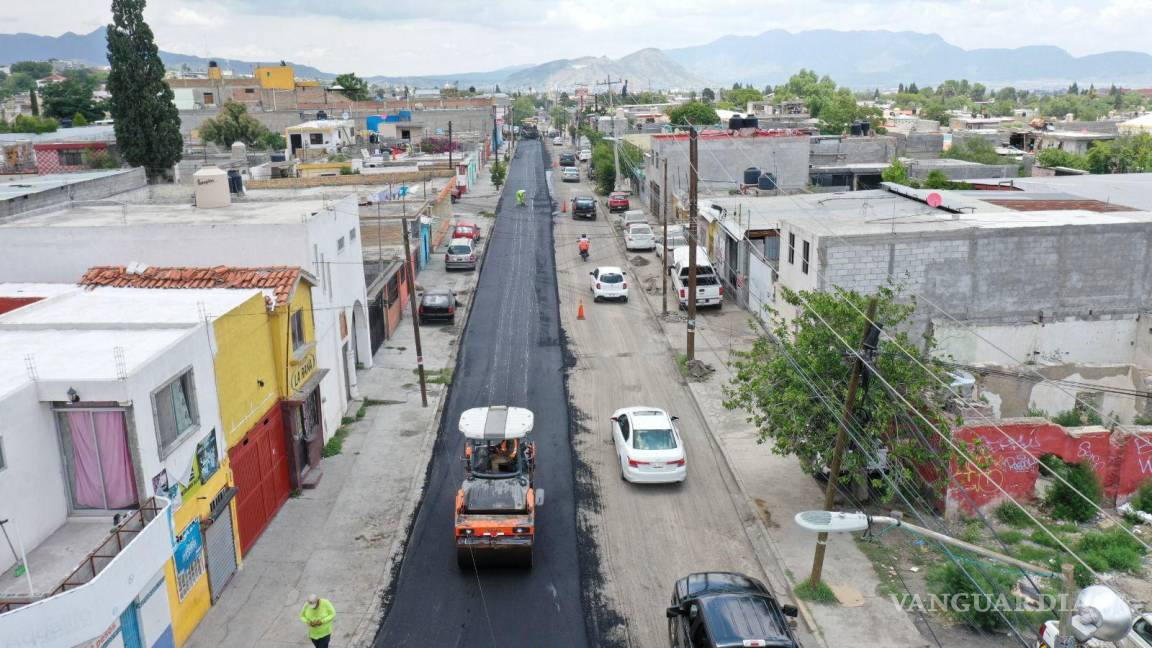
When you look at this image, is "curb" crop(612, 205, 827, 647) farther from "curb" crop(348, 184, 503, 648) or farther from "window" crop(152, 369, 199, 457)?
"window" crop(152, 369, 199, 457)

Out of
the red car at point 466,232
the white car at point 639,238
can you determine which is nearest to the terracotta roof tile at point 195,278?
the white car at point 639,238

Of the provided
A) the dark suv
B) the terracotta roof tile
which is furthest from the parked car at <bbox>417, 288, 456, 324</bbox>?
the dark suv

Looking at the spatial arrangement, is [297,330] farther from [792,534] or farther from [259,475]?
[792,534]

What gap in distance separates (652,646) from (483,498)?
438 cm

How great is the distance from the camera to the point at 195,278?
1966 centimetres

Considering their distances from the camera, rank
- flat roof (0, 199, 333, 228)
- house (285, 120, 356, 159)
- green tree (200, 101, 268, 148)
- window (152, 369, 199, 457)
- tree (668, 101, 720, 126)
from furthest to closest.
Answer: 1. tree (668, 101, 720, 126)
2. green tree (200, 101, 268, 148)
3. house (285, 120, 356, 159)
4. flat roof (0, 199, 333, 228)
5. window (152, 369, 199, 457)

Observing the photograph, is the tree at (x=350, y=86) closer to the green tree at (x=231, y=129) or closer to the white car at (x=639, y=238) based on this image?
the green tree at (x=231, y=129)

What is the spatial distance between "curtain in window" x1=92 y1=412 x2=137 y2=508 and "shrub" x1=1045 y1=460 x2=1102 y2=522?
668 inches

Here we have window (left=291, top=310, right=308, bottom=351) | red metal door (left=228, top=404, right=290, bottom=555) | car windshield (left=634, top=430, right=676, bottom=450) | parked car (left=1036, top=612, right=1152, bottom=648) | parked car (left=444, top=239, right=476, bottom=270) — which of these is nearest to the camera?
parked car (left=1036, top=612, right=1152, bottom=648)

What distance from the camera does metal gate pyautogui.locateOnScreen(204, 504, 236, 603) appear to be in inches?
606

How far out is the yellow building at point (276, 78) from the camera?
4434 inches

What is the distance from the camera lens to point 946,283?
25844mm

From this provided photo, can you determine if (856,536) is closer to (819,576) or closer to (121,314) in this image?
(819,576)

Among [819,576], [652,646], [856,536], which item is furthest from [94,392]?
[856,536]
